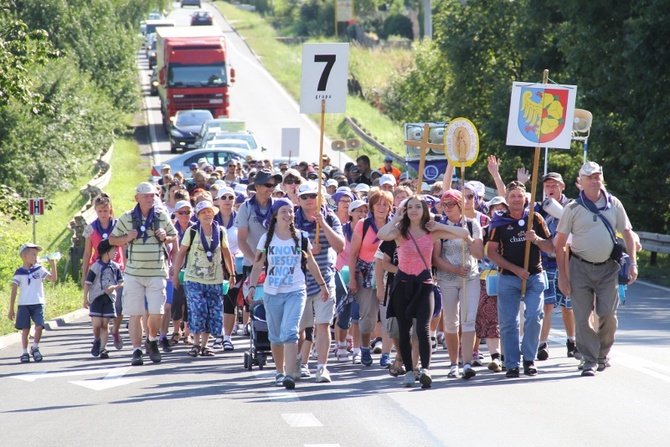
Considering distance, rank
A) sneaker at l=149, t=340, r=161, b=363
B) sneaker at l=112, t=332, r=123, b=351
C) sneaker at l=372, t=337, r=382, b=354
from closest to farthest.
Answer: sneaker at l=149, t=340, r=161, b=363 < sneaker at l=372, t=337, r=382, b=354 < sneaker at l=112, t=332, r=123, b=351

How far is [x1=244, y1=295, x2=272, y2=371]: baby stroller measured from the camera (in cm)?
1312

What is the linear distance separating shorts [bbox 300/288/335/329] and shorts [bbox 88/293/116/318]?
3.54m

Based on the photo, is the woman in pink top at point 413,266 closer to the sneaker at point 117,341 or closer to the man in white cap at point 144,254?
the man in white cap at point 144,254

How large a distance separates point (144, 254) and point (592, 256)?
16.2 ft

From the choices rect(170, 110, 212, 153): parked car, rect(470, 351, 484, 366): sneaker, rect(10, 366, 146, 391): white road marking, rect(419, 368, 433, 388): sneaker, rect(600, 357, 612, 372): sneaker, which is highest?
rect(419, 368, 433, 388): sneaker

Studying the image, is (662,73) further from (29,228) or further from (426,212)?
(29,228)

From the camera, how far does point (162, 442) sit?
9.34 metres

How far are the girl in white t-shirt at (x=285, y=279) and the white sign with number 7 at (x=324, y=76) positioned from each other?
8.05ft

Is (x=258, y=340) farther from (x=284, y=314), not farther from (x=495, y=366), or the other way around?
(x=495, y=366)

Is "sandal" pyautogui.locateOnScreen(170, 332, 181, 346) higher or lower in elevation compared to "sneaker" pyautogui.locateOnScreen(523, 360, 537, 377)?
lower

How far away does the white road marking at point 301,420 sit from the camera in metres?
9.98

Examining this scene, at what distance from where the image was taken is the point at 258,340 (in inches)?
529

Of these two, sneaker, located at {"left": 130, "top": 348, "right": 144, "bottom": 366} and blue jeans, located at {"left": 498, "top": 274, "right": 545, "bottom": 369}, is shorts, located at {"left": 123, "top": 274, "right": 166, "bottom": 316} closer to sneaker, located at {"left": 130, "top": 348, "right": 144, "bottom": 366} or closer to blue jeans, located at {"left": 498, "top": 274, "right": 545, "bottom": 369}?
sneaker, located at {"left": 130, "top": 348, "right": 144, "bottom": 366}

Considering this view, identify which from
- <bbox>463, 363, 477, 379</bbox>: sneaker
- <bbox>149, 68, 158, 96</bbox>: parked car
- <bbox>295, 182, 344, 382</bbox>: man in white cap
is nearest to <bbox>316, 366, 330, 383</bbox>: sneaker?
<bbox>295, 182, 344, 382</bbox>: man in white cap
